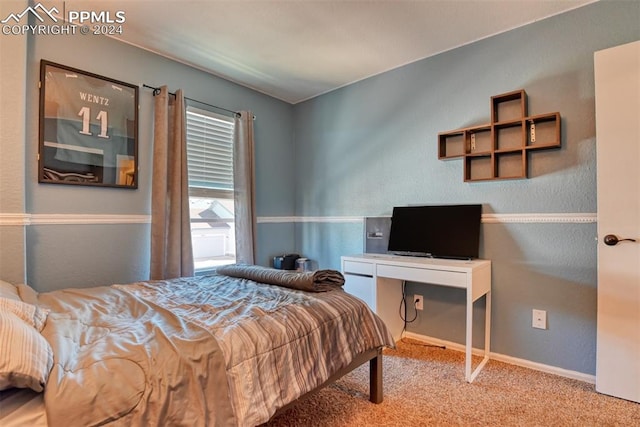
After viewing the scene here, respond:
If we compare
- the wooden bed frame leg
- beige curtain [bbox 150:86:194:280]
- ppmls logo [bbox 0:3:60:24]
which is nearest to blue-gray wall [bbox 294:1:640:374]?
the wooden bed frame leg

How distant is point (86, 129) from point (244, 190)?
1.34m

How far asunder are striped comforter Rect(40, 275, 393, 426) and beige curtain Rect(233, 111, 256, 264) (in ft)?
4.32

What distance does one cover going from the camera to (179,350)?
42.8 inches

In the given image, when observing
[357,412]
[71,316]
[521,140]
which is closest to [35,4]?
[71,316]

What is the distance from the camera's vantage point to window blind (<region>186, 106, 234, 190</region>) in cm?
300

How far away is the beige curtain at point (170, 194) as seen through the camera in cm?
257

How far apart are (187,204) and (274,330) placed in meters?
1.77

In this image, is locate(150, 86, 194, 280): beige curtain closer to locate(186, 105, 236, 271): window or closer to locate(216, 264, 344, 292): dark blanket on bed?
locate(186, 105, 236, 271): window

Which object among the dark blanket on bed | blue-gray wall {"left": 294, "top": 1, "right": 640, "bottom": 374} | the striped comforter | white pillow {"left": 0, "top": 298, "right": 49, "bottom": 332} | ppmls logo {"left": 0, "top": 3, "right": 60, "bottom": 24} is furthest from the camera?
blue-gray wall {"left": 294, "top": 1, "right": 640, "bottom": 374}

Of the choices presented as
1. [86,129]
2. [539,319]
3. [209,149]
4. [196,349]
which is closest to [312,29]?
[209,149]

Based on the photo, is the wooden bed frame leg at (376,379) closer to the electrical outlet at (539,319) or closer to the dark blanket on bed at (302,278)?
the dark blanket on bed at (302,278)

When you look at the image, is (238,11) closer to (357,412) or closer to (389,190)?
(389,190)

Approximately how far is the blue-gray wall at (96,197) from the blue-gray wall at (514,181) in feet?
5.32

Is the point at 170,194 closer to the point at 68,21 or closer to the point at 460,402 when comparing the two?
the point at 68,21
